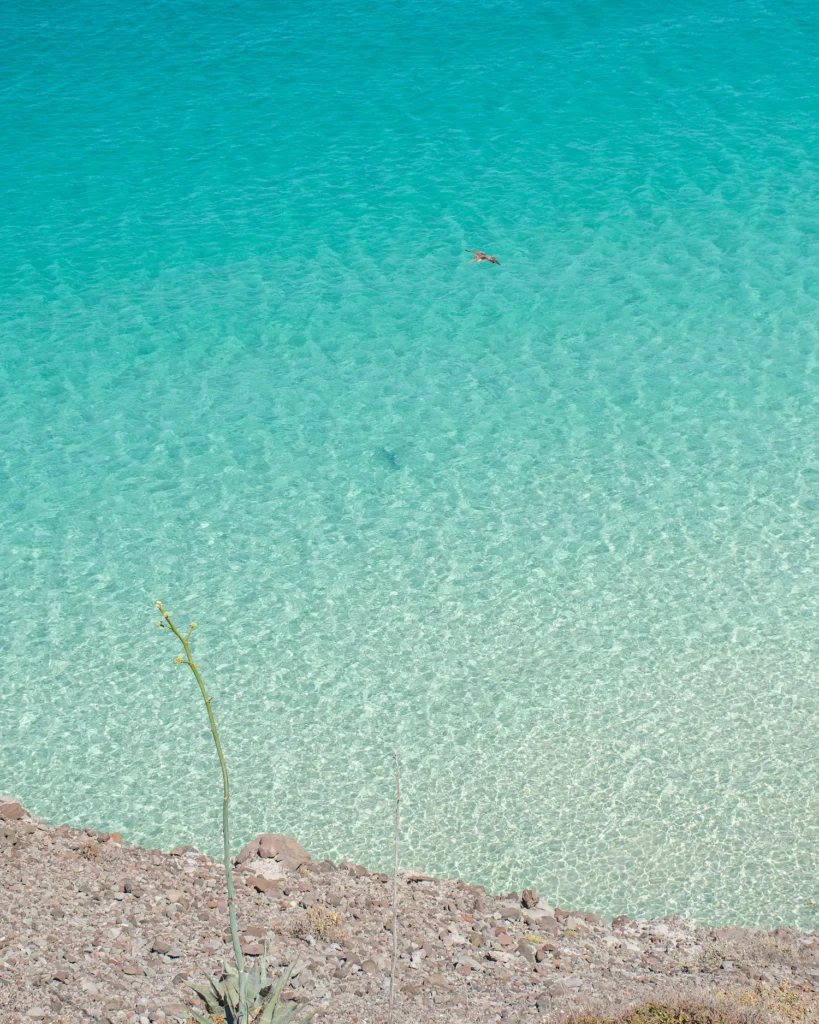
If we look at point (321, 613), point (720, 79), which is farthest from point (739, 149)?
point (321, 613)

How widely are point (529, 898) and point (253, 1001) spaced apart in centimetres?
158

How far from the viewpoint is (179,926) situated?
447cm

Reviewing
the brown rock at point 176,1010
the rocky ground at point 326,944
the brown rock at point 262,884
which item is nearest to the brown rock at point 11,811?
the rocky ground at point 326,944

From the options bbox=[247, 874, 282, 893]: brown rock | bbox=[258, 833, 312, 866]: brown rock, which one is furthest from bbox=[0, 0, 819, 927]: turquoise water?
bbox=[247, 874, 282, 893]: brown rock

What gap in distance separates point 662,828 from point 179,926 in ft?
7.70

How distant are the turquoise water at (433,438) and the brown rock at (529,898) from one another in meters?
0.27

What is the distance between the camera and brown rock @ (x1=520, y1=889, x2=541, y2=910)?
492 cm

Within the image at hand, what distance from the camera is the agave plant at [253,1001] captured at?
365cm

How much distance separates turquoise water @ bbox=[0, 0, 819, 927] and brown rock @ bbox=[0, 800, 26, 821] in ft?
1.27

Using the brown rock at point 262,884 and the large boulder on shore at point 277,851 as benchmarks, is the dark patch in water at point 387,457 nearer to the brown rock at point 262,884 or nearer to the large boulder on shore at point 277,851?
the large boulder on shore at point 277,851

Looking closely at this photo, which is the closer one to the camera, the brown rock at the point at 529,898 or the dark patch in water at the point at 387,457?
the brown rock at the point at 529,898

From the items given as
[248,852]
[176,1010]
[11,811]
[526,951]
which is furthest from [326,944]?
[11,811]

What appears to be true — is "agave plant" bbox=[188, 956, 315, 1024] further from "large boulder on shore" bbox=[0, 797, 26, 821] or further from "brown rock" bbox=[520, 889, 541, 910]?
"large boulder on shore" bbox=[0, 797, 26, 821]

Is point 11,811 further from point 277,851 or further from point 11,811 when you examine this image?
point 277,851
